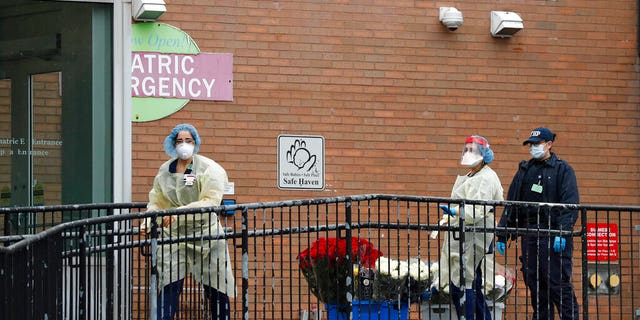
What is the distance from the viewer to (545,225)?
10.5m

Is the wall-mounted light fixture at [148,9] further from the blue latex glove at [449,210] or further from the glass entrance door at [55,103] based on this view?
the blue latex glove at [449,210]

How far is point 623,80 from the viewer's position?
12938 millimetres

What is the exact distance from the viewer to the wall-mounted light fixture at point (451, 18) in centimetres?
1236

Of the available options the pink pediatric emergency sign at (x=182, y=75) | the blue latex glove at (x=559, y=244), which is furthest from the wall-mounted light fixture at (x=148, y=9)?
the blue latex glove at (x=559, y=244)

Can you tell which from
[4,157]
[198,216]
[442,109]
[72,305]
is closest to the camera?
[72,305]

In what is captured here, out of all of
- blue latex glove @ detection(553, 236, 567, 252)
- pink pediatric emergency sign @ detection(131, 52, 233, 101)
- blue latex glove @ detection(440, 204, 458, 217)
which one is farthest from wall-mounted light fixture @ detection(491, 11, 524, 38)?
blue latex glove @ detection(553, 236, 567, 252)

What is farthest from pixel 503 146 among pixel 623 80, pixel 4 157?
pixel 4 157

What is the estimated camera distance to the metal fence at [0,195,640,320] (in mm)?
7461

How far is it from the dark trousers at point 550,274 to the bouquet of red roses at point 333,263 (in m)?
1.34

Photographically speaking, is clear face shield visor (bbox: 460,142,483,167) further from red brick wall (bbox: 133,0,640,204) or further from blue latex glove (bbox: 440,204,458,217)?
red brick wall (bbox: 133,0,640,204)

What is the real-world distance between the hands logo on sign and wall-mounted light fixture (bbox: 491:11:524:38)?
2194 mm

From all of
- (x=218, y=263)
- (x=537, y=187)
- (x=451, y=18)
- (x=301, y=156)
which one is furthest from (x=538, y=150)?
(x=218, y=263)

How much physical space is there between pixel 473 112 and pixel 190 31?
287cm

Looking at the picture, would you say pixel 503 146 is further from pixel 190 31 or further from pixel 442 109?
pixel 190 31
